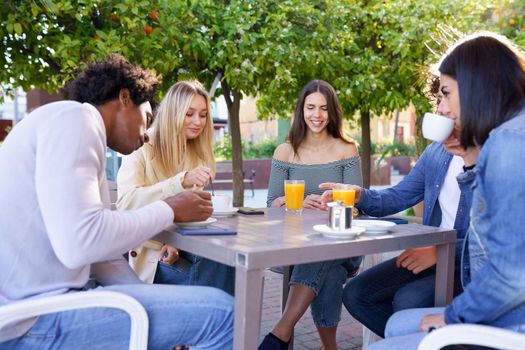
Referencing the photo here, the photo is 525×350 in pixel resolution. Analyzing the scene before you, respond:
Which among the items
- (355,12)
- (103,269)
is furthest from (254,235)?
(355,12)

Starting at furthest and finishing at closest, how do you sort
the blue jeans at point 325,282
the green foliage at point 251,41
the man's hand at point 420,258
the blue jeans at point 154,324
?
the green foliage at point 251,41 < the blue jeans at point 325,282 < the man's hand at point 420,258 < the blue jeans at point 154,324

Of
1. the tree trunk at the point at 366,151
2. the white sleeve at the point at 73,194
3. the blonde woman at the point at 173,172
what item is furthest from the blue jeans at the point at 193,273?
the tree trunk at the point at 366,151

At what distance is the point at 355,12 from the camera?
18.4 feet

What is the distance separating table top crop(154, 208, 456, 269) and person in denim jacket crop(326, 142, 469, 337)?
29 cm

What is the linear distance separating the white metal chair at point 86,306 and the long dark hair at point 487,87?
103cm

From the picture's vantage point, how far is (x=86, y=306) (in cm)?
149

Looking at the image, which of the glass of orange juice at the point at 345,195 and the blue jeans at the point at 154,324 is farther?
the glass of orange juice at the point at 345,195

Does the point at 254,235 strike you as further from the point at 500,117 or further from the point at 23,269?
the point at 500,117

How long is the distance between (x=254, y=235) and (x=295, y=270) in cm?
100

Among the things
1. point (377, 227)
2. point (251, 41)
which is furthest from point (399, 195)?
point (251, 41)

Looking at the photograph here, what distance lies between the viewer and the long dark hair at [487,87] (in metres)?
1.46

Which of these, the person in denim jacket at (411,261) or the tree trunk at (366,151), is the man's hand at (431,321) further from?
the tree trunk at (366,151)

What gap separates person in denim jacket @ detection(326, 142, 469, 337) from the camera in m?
2.28

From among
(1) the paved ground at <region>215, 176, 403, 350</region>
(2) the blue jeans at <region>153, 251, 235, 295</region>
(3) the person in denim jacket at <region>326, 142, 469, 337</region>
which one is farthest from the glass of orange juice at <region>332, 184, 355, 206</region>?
(1) the paved ground at <region>215, 176, 403, 350</region>
